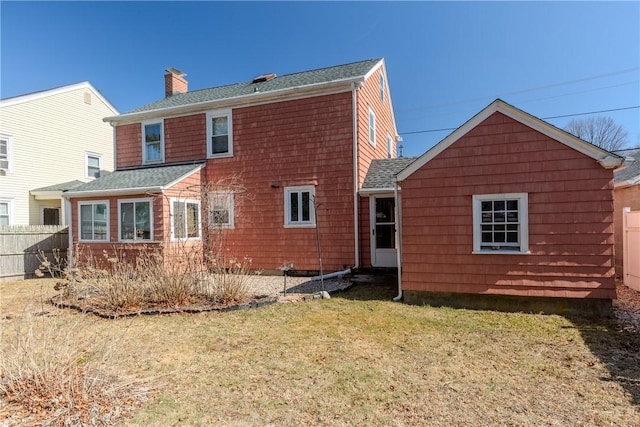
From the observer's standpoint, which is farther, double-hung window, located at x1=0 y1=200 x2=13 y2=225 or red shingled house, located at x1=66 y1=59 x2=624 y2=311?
double-hung window, located at x1=0 y1=200 x2=13 y2=225

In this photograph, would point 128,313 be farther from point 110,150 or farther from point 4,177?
point 110,150

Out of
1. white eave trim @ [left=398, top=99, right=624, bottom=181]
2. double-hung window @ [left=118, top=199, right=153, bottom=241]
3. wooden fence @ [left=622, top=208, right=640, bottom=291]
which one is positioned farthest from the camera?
double-hung window @ [left=118, top=199, right=153, bottom=241]

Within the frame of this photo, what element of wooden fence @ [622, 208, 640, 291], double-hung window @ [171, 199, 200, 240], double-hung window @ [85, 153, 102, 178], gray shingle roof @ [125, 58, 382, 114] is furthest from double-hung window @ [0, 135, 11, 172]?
wooden fence @ [622, 208, 640, 291]

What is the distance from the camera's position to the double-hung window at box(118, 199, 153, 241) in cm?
1177

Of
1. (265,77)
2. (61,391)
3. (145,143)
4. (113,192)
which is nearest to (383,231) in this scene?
(265,77)

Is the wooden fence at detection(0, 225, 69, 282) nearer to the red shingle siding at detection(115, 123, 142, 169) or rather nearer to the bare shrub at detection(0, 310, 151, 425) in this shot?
the red shingle siding at detection(115, 123, 142, 169)

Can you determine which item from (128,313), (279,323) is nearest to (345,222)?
(279,323)

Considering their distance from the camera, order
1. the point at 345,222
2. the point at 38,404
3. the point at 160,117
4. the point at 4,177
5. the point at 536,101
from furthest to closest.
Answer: the point at 536,101 < the point at 4,177 < the point at 160,117 < the point at 345,222 < the point at 38,404

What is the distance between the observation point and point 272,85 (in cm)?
1317

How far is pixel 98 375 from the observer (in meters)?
3.57

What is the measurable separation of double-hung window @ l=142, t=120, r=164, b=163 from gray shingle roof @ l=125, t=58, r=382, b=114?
0.79 meters

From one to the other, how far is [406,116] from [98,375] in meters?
29.1

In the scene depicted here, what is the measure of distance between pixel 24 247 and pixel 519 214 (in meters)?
15.8

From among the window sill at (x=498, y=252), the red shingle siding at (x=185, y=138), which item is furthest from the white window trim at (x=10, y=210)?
the window sill at (x=498, y=252)
